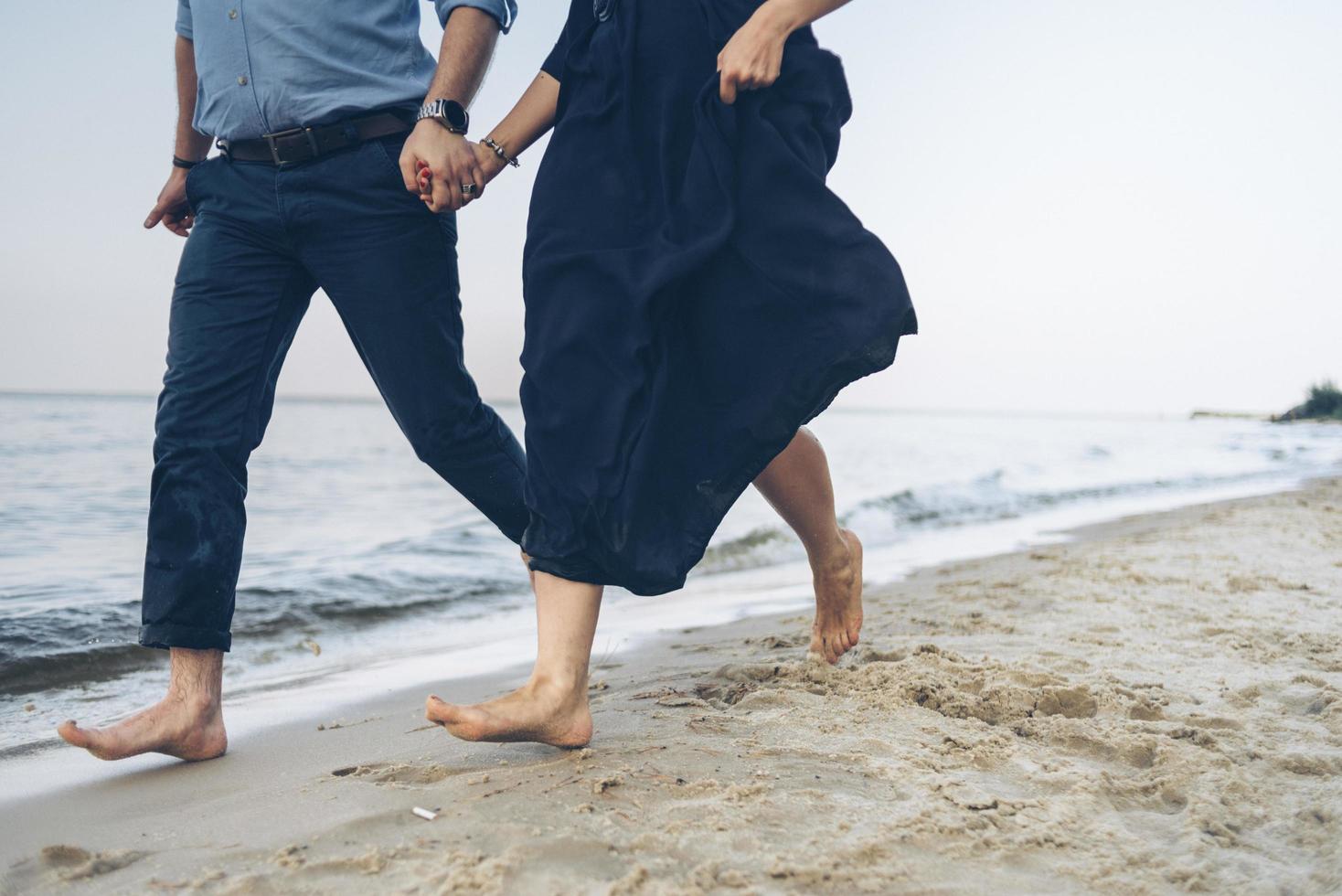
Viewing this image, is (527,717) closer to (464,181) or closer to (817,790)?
(817,790)

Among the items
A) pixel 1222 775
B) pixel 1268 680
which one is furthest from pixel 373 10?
pixel 1268 680

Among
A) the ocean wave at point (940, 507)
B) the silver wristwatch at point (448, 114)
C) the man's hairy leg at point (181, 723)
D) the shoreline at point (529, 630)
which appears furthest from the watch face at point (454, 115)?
the ocean wave at point (940, 507)

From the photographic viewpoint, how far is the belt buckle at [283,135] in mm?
2076

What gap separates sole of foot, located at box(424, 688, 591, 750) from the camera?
1.58 m

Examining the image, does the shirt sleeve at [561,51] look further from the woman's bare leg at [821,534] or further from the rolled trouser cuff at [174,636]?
the rolled trouser cuff at [174,636]

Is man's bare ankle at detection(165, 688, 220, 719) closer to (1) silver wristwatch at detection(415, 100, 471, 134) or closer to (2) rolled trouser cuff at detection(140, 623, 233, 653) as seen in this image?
(2) rolled trouser cuff at detection(140, 623, 233, 653)

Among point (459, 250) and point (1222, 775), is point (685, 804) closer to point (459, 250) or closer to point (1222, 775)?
point (1222, 775)

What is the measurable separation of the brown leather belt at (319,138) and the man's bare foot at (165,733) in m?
1.16

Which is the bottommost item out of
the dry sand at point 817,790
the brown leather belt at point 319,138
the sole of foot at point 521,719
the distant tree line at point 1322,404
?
the distant tree line at point 1322,404

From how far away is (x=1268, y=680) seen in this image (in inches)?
87.7

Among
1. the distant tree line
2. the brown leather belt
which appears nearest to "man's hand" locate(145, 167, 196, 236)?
the brown leather belt

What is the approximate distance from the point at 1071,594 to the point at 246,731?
2786 mm

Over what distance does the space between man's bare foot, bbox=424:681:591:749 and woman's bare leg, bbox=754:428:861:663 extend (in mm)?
639

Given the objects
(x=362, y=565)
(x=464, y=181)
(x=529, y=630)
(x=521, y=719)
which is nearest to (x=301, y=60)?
(x=464, y=181)
